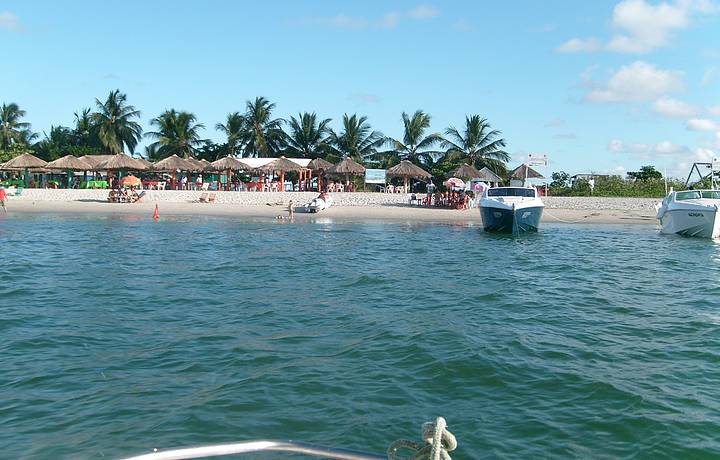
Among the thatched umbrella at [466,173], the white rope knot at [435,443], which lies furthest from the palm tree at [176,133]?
the white rope knot at [435,443]

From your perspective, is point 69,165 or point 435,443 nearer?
point 435,443

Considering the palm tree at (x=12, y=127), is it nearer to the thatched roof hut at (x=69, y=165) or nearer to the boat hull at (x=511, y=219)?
the thatched roof hut at (x=69, y=165)

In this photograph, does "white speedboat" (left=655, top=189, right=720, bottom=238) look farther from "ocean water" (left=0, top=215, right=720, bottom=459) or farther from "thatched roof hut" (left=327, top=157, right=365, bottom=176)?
"thatched roof hut" (left=327, top=157, right=365, bottom=176)

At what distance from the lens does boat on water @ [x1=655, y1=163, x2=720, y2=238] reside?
24969 mm

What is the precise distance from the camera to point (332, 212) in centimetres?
3647

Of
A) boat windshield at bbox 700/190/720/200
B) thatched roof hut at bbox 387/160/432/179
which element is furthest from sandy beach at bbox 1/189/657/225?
boat windshield at bbox 700/190/720/200

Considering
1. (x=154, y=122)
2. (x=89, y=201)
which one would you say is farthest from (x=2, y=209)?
(x=154, y=122)

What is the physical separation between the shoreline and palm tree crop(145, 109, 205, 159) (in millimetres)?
15601

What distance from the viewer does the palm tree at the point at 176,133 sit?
54.6 metres

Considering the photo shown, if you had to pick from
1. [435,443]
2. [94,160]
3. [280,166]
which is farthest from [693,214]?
[94,160]

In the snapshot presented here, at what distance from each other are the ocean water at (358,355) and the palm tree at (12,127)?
48.6m

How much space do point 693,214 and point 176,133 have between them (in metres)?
43.0

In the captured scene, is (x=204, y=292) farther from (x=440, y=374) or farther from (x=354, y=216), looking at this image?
(x=354, y=216)

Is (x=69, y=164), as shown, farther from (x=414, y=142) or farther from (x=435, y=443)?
(x=435, y=443)
